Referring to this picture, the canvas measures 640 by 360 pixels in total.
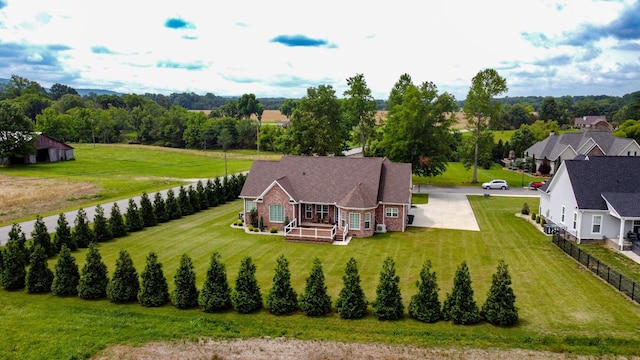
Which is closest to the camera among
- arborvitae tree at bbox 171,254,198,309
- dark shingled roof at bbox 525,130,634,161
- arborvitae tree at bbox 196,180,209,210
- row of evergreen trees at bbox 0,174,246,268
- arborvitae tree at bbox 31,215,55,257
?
arborvitae tree at bbox 171,254,198,309

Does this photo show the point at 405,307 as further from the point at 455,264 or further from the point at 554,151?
the point at 554,151

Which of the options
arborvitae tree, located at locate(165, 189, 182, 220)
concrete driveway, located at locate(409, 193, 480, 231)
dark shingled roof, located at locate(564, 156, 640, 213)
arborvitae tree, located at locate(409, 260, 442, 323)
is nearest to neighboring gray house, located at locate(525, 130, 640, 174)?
concrete driveway, located at locate(409, 193, 480, 231)

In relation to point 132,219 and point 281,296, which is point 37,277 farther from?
point 281,296

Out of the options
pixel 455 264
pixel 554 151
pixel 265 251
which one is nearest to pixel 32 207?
pixel 265 251

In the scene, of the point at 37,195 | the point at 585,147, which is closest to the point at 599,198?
the point at 585,147

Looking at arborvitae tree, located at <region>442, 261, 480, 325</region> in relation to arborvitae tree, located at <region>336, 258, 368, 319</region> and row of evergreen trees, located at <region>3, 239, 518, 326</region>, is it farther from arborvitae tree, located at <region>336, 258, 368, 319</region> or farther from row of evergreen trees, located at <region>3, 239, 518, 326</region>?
arborvitae tree, located at <region>336, 258, 368, 319</region>

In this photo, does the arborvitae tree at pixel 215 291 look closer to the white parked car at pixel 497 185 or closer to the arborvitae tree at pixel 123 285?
the arborvitae tree at pixel 123 285
